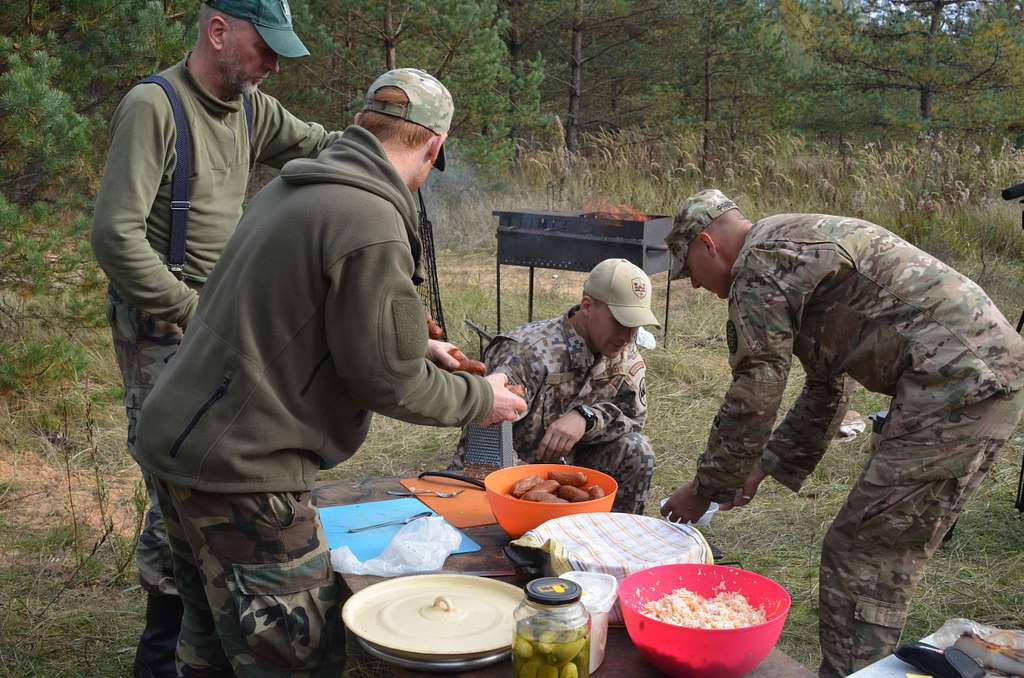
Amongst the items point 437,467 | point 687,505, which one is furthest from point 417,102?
point 437,467

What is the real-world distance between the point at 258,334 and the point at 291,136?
5.26 ft

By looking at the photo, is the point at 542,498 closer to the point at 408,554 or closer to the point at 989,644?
the point at 408,554

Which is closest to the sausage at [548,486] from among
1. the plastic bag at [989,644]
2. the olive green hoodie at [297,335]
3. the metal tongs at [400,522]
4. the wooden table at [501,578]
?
the wooden table at [501,578]

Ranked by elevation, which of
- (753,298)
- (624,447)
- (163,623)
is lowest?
(163,623)

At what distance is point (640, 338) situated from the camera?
455 centimetres

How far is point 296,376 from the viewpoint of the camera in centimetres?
204

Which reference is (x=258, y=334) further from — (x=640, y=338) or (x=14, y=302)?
(x=14, y=302)

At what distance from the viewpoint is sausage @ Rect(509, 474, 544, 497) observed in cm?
256

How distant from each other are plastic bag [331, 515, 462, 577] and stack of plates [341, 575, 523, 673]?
178mm

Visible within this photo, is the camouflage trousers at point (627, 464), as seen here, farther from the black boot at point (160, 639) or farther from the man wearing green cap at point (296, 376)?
the man wearing green cap at point (296, 376)

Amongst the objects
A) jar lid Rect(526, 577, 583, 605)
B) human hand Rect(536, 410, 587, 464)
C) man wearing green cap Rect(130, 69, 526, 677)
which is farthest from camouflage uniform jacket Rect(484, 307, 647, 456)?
jar lid Rect(526, 577, 583, 605)

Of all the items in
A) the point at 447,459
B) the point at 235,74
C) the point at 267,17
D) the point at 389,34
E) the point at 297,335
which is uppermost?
the point at 389,34

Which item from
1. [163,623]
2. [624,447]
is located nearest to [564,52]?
[624,447]

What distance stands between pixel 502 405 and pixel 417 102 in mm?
764
